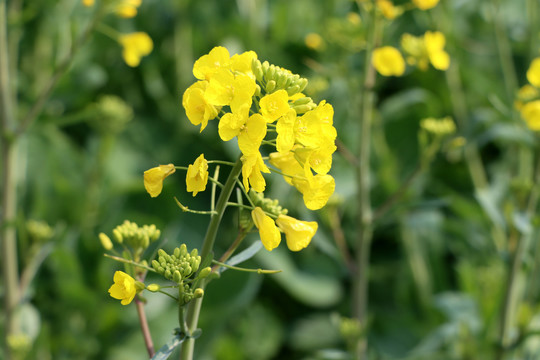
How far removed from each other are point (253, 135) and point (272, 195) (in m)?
1.53

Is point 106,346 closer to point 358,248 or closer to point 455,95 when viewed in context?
point 358,248

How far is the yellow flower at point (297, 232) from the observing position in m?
0.70

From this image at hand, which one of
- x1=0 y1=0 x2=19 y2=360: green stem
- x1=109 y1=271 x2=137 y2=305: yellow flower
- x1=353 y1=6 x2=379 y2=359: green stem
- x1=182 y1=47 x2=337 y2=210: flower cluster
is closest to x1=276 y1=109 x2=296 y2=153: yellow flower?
x1=182 y1=47 x2=337 y2=210: flower cluster

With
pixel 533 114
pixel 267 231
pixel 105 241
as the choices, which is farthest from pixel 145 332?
pixel 533 114

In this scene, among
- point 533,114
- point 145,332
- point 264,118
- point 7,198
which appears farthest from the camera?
point 7,198

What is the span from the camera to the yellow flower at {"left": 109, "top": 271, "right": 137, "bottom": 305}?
64 cm

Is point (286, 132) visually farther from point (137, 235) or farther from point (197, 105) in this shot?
point (137, 235)

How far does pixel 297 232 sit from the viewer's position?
0.70 metres

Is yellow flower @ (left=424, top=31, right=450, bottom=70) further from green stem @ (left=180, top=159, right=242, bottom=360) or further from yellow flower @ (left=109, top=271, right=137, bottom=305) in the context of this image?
yellow flower @ (left=109, top=271, right=137, bottom=305)

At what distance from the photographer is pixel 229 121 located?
0.64 m

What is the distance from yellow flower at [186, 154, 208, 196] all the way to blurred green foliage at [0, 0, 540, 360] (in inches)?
Answer: 28.4

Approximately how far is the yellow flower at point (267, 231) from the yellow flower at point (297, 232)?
0.11ft

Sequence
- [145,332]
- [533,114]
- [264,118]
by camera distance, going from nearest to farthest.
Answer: [264,118] < [145,332] < [533,114]

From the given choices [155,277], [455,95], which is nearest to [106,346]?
[155,277]
